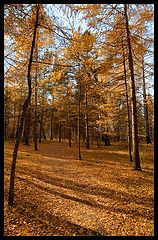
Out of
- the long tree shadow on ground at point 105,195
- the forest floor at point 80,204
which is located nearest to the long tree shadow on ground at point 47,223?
the forest floor at point 80,204

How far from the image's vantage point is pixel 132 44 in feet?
26.5

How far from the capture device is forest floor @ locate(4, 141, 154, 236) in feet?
11.9

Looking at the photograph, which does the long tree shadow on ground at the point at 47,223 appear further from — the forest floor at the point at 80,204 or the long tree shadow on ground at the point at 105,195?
the long tree shadow on ground at the point at 105,195

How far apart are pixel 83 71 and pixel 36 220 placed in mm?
6627

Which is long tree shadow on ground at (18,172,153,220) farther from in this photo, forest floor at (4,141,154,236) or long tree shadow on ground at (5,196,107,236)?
long tree shadow on ground at (5,196,107,236)

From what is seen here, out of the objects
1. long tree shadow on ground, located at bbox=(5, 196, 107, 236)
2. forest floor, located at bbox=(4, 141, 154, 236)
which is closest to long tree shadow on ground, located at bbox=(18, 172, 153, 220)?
forest floor, located at bbox=(4, 141, 154, 236)

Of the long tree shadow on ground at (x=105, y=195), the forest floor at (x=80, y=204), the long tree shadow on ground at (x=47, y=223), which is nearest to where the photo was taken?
the long tree shadow on ground at (x=47, y=223)

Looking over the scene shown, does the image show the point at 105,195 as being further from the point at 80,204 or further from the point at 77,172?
the point at 77,172

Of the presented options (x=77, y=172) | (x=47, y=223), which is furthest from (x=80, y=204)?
(x=77, y=172)

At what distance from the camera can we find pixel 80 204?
15.4ft

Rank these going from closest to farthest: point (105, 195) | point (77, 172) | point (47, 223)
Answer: point (47, 223) < point (105, 195) < point (77, 172)

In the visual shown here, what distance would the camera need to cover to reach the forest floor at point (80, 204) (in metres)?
3.61
